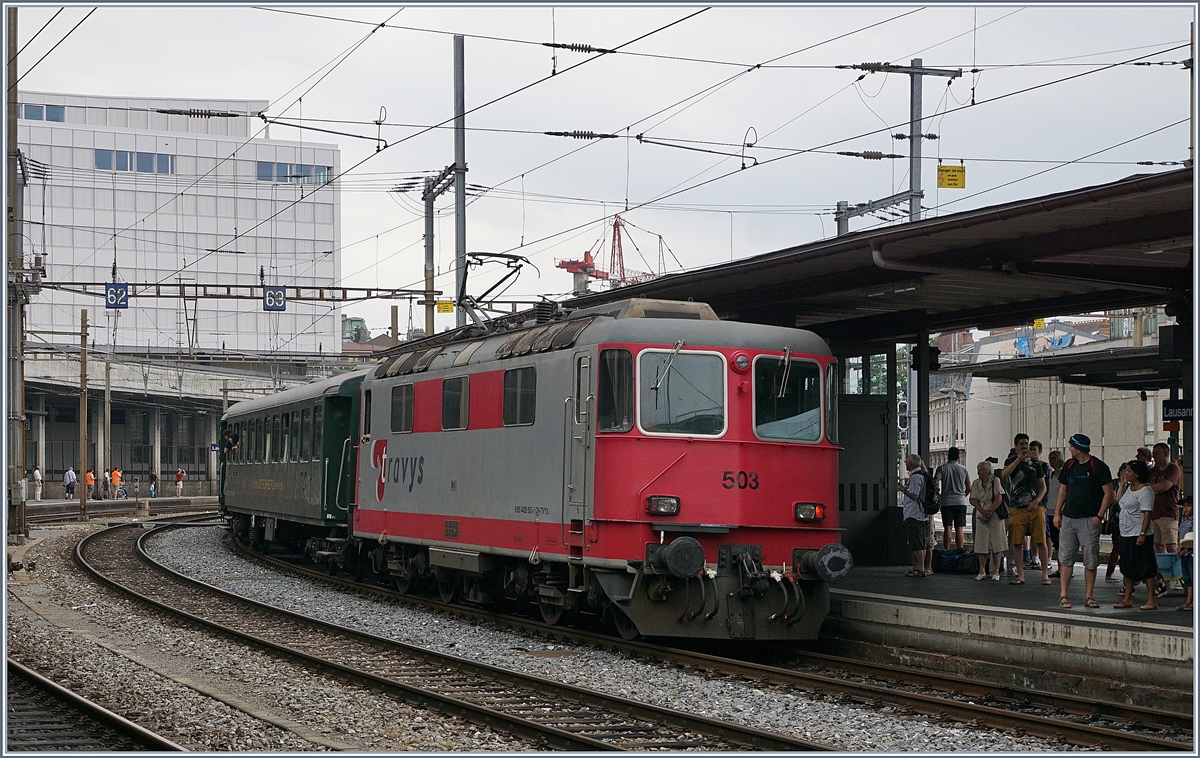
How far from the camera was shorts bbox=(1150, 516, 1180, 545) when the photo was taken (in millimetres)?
13016

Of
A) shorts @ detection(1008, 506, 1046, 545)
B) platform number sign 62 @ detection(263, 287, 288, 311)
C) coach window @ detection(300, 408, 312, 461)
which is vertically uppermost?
platform number sign 62 @ detection(263, 287, 288, 311)

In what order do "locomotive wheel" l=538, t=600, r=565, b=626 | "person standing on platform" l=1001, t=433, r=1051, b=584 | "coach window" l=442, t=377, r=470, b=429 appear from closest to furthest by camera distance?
"locomotive wheel" l=538, t=600, r=565, b=626 < "person standing on platform" l=1001, t=433, r=1051, b=584 < "coach window" l=442, t=377, r=470, b=429

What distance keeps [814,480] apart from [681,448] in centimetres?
153

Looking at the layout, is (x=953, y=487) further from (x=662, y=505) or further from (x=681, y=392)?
(x=662, y=505)

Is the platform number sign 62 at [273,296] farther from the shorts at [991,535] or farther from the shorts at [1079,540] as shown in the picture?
the shorts at [1079,540]

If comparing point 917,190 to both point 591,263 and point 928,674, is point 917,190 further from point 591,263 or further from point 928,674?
point 591,263

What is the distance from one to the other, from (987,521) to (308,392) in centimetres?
1248

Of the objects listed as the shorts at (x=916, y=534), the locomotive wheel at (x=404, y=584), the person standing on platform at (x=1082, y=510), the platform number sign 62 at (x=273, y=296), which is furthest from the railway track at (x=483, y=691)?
the platform number sign 62 at (x=273, y=296)

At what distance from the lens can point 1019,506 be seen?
15484mm

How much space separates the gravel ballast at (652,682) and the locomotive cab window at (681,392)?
91.7 inches

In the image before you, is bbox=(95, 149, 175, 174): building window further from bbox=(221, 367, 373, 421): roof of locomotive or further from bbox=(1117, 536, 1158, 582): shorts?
bbox=(1117, 536, 1158, 582): shorts

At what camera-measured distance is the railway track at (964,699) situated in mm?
9023

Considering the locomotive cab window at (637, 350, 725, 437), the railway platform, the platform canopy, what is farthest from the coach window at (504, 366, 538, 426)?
the platform canopy

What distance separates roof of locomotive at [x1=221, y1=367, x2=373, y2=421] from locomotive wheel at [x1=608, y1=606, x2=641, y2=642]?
8.11 meters
